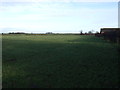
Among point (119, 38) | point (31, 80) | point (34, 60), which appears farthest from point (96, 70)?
point (119, 38)

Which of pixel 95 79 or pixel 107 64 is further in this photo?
pixel 107 64

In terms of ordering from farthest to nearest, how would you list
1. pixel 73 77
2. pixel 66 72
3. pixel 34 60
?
Result: pixel 34 60 < pixel 66 72 < pixel 73 77

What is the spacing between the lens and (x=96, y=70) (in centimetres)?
796

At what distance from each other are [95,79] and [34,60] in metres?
3.74

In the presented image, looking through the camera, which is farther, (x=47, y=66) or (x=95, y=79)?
(x=47, y=66)

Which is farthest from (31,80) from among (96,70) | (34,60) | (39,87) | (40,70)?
(34,60)

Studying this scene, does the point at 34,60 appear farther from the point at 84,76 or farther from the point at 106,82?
the point at 106,82

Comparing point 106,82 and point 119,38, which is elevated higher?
point 119,38

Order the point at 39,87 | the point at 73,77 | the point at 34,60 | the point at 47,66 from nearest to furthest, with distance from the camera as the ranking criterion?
the point at 39,87, the point at 73,77, the point at 47,66, the point at 34,60

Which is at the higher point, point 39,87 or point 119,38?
point 119,38

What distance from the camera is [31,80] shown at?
6.78 m

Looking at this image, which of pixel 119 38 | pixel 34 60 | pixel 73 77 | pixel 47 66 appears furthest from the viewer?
pixel 119 38

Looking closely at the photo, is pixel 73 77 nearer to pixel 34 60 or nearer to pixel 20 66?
pixel 20 66

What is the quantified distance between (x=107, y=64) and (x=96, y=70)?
3.52ft
